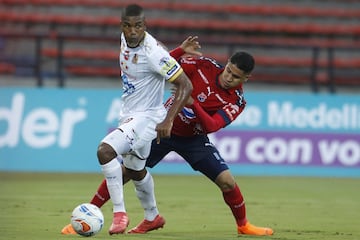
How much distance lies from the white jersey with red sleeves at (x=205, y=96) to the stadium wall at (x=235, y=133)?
7298 mm

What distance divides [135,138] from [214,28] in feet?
49.6

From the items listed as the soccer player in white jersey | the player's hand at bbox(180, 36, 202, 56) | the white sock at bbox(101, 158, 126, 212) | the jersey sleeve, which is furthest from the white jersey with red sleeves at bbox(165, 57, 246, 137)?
the white sock at bbox(101, 158, 126, 212)

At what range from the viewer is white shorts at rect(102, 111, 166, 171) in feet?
28.7

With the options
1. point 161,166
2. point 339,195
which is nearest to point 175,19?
point 161,166

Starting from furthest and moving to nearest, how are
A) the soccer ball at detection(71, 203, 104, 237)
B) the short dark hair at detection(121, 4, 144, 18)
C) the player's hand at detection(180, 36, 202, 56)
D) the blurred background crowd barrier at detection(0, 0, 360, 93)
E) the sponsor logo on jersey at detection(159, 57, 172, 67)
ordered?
the blurred background crowd barrier at detection(0, 0, 360, 93), the player's hand at detection(180, 36, 202, 56), the sponsor logo on jersey at detection(159, 57, 172, 67), the short dark hair at detection(121, 4, 144, 18), the soccer ball at detection(71, 203, 104, 237)

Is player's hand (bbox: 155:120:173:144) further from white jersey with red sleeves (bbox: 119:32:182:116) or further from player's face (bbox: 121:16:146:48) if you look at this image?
player's face (bbox: 121:16:146:48)

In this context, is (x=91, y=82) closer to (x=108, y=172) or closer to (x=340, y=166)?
(x=340, y=166)

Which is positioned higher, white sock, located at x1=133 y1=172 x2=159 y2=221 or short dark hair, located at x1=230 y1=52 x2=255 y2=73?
short dark hair, located at x1=230 y1=52 x2=255 y2=73

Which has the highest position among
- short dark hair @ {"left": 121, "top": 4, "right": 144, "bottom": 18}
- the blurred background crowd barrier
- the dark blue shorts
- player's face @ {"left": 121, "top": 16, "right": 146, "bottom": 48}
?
short dark hair @ {"left": 121, "top": 4, "right": 144, "bottom": 18}

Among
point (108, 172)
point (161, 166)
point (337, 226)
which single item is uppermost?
Answer: point (108, 172)

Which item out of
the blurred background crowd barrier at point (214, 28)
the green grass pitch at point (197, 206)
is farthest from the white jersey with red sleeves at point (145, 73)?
the blurred background crowd barrier at point (214, 28)

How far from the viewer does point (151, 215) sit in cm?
952

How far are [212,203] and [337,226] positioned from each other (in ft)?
9.79

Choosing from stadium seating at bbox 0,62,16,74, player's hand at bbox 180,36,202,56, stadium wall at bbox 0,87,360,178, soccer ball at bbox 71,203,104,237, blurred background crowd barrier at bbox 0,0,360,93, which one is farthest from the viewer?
blurred background crowd barrier at bbox 0,0,360,93
